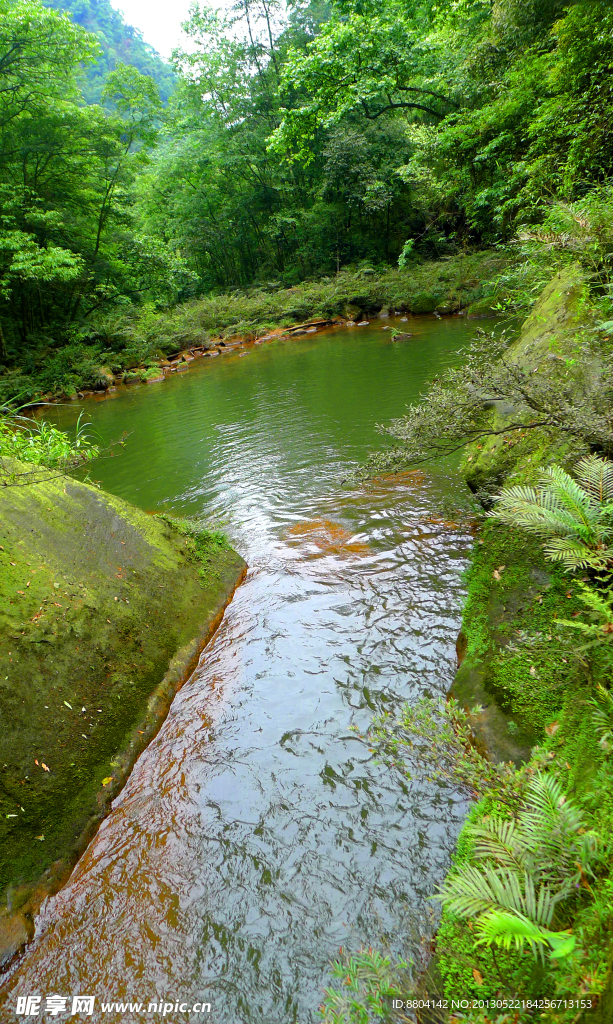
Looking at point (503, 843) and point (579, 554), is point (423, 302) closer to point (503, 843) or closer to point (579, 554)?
point (579, 554)

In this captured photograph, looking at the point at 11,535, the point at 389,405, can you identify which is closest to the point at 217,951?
the point at 11,535

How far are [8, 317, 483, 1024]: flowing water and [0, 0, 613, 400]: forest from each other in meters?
3.61

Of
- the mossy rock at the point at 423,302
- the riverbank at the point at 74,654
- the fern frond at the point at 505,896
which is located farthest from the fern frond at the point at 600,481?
the mossy rock at the point at 423,302

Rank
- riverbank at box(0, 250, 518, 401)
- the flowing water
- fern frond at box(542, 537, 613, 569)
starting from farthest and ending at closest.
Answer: riverbank at box(0, 250, 518, 401)
fern frond at box(542, 537, 613, 569)
the flowing water

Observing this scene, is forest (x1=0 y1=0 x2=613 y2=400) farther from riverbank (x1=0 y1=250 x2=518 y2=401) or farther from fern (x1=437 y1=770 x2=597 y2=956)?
fern (x1=437 y1=770 x2=597 y2=956)

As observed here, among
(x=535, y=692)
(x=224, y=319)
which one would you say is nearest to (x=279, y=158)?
(x=224, y=319)

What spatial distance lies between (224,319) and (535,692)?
26.5 meters

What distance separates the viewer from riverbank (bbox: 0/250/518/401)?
64.4 feet

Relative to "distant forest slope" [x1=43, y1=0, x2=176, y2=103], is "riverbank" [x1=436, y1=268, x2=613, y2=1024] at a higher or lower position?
lower

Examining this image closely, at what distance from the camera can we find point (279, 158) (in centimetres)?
3167

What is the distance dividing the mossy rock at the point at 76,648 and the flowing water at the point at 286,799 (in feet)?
0.65

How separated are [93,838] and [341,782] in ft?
4.94

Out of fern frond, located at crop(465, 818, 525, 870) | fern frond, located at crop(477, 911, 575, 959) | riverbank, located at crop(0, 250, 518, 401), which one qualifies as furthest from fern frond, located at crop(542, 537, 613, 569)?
riverbank, located at crop(0, 250, 518, 401)

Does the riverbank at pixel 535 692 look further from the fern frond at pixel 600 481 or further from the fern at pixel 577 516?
the fern frond at pixel 600 481
